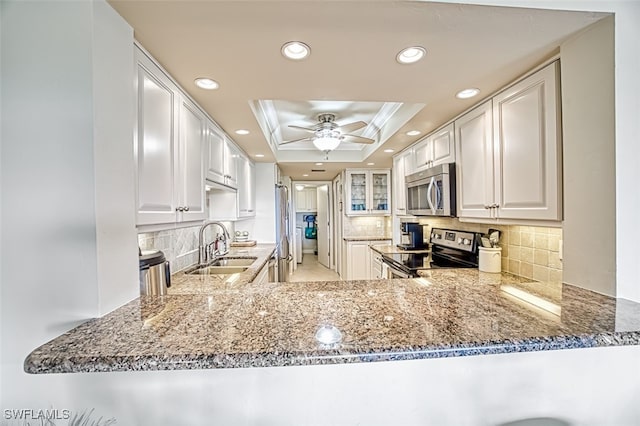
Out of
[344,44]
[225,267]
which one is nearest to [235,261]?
[225,267]

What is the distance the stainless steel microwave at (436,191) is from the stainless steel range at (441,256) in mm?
365

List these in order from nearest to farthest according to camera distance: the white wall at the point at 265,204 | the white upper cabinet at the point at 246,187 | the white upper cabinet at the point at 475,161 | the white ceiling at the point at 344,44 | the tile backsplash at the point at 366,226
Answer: the white ceiling at the point at 344,44, the white upper cabinet at the point at 475,161, the white upper cabinet at the point at 246,187, the white wall at the point at 265,204, the tile backsplash at the point at 366,226

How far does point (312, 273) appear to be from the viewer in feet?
20.8

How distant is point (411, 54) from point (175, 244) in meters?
2.16

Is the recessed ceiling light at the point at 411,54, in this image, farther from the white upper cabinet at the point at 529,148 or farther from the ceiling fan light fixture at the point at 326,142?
the ceiling fan light fixture at the point at 326,142

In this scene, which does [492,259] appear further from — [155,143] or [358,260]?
[358,260]

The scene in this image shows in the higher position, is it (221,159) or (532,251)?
(221,159)

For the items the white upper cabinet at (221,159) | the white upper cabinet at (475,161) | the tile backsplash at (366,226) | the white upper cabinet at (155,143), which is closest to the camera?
the white upper cabinet at (155,143)

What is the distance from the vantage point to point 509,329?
82cm

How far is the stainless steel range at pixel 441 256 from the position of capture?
2.42 meters

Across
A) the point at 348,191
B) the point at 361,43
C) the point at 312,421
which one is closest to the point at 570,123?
the point at 361,43

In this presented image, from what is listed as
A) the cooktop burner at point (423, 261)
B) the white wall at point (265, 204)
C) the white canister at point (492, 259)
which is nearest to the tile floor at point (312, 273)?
the white wall at point (265, 204)

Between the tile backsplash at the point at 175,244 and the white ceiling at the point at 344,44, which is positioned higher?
the white ceiling at the point at 344,44

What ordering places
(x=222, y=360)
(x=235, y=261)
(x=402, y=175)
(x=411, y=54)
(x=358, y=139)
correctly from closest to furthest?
(x=222, y=360), (x=411, y=54), (x=235, y=261), (x=358, y=139), (x=402, y=175)
